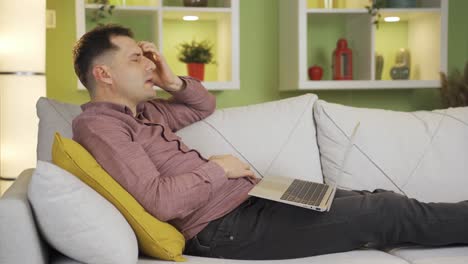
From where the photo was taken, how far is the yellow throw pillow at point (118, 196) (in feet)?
5.24

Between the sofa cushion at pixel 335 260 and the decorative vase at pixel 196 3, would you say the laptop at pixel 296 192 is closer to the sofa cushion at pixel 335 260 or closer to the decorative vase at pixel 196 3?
the sofa cushion at pixel 335 260

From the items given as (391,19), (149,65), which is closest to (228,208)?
(149,65)

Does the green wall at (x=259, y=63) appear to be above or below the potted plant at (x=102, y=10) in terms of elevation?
below

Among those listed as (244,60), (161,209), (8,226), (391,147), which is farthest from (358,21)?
(8,226)

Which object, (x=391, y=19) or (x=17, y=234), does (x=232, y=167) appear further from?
(x=391, y=19)

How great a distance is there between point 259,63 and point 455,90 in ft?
3.42

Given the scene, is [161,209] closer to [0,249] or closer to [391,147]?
[0,249]

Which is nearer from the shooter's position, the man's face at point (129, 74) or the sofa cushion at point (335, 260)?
the sofa cushion at point (335, 260)

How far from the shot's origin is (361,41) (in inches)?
135

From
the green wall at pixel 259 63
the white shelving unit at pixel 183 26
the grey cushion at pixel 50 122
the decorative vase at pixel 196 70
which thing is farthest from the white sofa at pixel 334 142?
the green wall at pixel 259 63

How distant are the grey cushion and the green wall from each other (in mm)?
1114

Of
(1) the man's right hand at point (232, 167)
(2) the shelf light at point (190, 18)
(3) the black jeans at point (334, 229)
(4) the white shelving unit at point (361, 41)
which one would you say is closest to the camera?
(3) the black jeans at point (334, 229)

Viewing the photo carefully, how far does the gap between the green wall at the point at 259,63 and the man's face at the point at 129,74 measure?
1314 mm

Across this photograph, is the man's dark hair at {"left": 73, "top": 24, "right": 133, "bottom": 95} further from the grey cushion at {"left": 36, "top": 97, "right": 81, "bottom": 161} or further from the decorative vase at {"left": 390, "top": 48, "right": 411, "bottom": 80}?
the decorative vase at {"left": 390, "top": 48, "right": 411, "bottom": 80}
